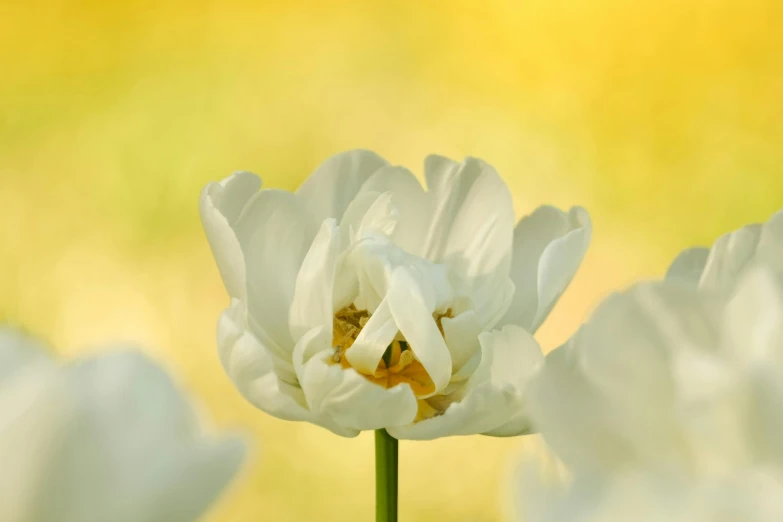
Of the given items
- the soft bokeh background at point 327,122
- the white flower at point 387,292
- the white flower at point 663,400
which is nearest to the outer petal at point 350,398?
the white flower at point 387,292

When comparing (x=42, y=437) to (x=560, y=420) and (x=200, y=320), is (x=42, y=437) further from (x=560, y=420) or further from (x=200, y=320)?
(x=200, y=320)

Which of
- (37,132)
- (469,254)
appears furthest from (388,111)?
(469,254)

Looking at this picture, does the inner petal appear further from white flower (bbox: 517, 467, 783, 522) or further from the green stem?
white flower (bbox: 517, 467, 783, 522)

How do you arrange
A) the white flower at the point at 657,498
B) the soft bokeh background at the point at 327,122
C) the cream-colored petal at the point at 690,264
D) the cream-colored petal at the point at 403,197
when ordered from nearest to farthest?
the white flower at the point at 657,498 < the cream-colored petal at the point at 690,264 < the cream-colored petal at the point at 403,197 < the soft bokeh background at the point at 327,122

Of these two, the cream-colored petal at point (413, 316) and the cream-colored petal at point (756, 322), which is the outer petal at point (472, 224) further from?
the cream-colored petal at point (756, 322)

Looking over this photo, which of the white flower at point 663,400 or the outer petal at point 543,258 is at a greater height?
the outer petal at point 543,258

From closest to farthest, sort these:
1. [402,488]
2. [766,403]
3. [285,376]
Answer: [766,403], [285,376], [402,488]

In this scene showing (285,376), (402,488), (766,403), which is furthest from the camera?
(402,488)
